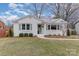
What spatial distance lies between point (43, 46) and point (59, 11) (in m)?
0.51

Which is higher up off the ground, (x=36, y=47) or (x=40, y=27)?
(x=40, y=27)

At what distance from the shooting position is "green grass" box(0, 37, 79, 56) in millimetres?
13719

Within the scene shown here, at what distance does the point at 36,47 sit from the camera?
13.7 m

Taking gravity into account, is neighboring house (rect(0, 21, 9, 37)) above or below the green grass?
above

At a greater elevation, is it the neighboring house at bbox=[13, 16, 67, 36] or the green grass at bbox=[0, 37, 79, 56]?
the neighboring house at bbox=[13, 16, 67, 36]

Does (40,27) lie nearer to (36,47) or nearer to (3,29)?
(36,47)

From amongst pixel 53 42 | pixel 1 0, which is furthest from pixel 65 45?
pixel 1 0

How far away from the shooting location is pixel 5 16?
13.8m

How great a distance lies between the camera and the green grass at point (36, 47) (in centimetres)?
1372

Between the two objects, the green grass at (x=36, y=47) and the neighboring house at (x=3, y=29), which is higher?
the neighboring house at (x=3, y=29)

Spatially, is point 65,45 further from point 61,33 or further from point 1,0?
point 1,0

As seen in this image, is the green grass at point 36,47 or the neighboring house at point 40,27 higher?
the neighboring house at point 40,27

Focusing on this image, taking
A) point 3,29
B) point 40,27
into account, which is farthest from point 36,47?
point 3,29

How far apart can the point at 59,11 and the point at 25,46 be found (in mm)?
639
